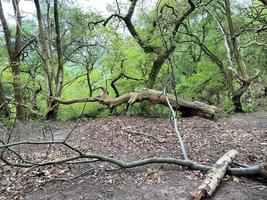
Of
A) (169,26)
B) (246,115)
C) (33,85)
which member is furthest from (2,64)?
(246,115)

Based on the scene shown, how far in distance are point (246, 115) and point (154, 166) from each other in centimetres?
656

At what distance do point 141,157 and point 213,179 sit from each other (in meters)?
1.90

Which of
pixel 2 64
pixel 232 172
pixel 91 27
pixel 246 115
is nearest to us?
pixel 232 172

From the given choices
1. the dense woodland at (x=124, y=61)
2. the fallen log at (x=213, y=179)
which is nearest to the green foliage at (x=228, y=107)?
the dense woodland at (x=124, y=61)

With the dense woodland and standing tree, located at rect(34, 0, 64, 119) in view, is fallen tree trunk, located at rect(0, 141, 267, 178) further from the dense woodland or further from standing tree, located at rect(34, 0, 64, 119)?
standing tree, located at rect(34, 0, 64, 119)

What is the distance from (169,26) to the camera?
37.3 ft

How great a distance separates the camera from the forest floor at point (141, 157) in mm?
4641

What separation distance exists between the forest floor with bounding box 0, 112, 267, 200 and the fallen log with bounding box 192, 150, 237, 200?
0.15 m

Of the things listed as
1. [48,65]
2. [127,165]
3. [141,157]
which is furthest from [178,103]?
[48,65]

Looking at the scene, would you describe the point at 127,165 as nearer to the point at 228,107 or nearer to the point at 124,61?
the point at 124,61

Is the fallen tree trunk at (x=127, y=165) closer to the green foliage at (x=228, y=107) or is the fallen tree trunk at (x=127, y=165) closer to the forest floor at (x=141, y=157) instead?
the forest floor at (x=141, y=157)

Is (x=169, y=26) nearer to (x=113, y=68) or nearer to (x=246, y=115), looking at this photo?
(x=113, y=68)

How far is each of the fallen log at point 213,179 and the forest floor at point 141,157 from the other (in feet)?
0.49

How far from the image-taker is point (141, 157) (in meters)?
6.12
